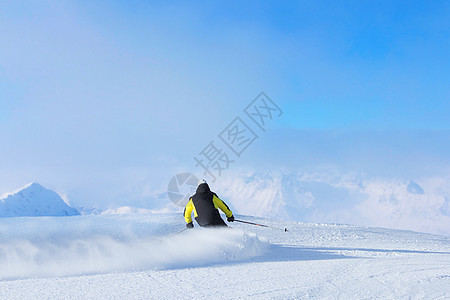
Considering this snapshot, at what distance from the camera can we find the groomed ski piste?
18.5ft

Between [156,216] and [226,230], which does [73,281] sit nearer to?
[226,230]

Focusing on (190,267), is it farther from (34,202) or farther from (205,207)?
(34,202)

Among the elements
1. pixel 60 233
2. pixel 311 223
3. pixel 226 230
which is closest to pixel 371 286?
pixel 226 230

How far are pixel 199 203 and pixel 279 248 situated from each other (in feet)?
9.24

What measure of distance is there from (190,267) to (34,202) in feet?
655

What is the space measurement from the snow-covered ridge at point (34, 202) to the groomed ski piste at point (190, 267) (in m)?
165

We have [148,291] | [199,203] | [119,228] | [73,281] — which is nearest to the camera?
[148,291]

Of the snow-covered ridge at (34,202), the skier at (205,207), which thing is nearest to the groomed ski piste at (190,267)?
the skier at (205,207)

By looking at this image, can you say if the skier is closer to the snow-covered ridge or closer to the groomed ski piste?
the groomed ski piste

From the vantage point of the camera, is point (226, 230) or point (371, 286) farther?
point (226, 230)

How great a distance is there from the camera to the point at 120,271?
25.1 feet

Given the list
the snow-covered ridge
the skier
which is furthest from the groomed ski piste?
the snow-covered ridge

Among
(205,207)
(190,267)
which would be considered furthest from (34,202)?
(190,267)

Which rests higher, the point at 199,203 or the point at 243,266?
the point at 199,203
